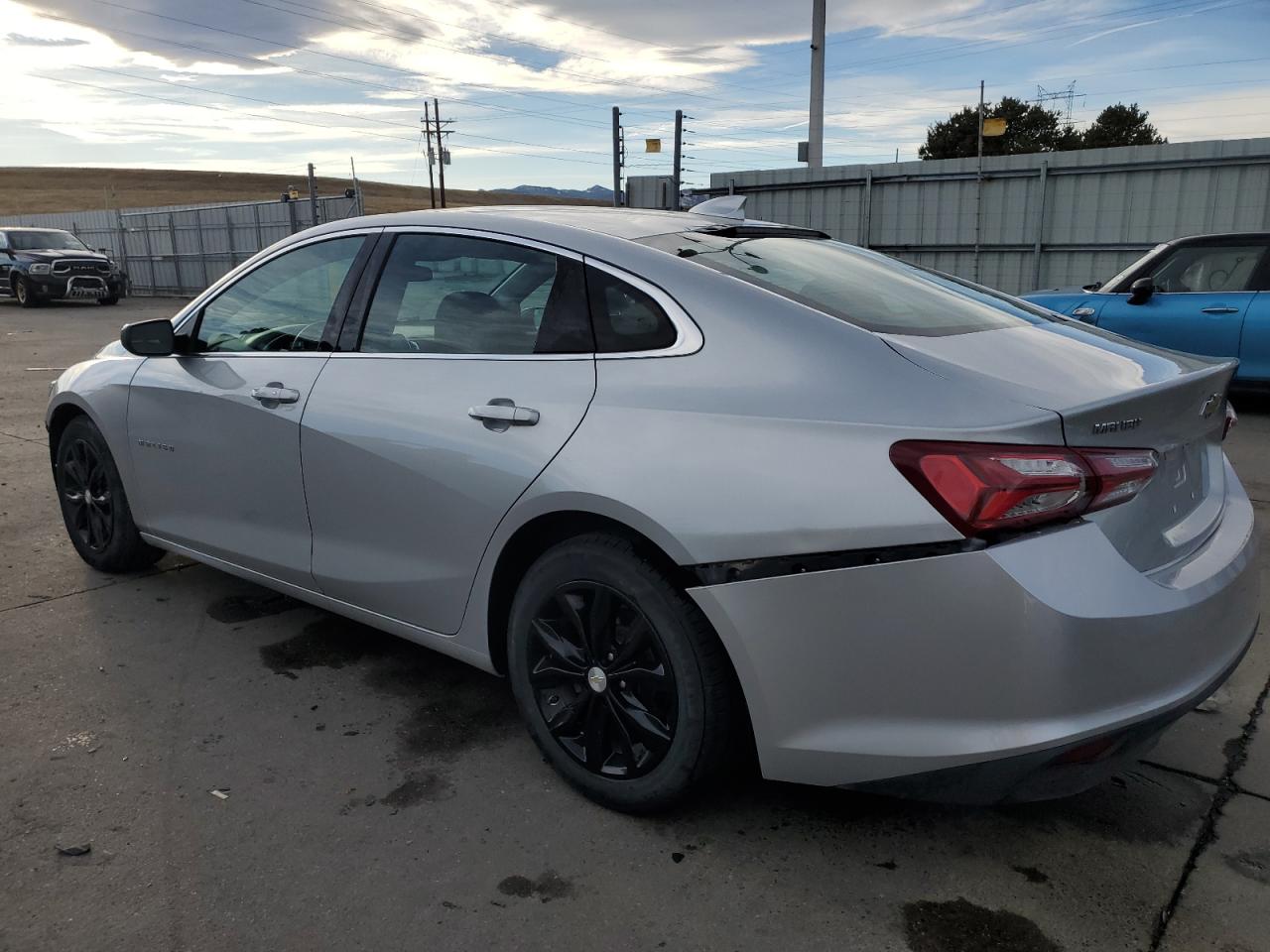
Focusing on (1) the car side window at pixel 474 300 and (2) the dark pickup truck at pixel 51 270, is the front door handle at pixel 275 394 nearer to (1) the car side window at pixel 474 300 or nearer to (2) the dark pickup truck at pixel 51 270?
(1) the car side window at pixel 474 300

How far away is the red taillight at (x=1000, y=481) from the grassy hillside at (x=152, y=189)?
76.9 m

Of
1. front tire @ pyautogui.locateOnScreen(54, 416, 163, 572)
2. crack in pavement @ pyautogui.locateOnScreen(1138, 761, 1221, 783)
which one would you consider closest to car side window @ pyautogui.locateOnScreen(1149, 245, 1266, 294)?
crack in pavement @ pyautogui.locateOnScreen(1138, 761, 1221, 783)

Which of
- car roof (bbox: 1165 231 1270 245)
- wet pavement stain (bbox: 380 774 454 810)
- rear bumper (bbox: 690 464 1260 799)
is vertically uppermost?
car roof (bbox: 1165 231 1270 245)

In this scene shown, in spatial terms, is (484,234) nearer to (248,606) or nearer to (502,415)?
(502,415)

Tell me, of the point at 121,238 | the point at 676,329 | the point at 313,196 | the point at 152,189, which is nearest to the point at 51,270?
the point at 313,196

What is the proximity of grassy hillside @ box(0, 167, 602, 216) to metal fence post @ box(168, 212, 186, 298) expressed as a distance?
4705cm

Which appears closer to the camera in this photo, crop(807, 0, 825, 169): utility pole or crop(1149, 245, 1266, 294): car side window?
crop(1149, 245, 1266, 294): car side window

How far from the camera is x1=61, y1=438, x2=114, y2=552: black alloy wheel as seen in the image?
4293mm

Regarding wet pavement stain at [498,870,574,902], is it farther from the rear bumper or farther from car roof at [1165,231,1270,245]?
car roof at [1165,231,1270,245]

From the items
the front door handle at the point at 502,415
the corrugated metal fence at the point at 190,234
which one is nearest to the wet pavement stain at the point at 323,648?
the front door handle at the point at 502,415

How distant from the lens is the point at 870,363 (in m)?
2.17

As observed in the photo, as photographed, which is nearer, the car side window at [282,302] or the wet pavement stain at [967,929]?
the wet pavement stain at [967,929]

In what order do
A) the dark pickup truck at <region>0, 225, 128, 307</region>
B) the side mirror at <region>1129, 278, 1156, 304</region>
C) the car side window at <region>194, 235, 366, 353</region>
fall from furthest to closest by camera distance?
A: the dark pickup truck at <region>0, 225, 128, 307</region>, the side mirror at <region>1129, 278, 1156, 304</region>, the car side window at <region>194, 235, 366, 353</region>

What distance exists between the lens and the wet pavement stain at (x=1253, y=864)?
7.61 ft
